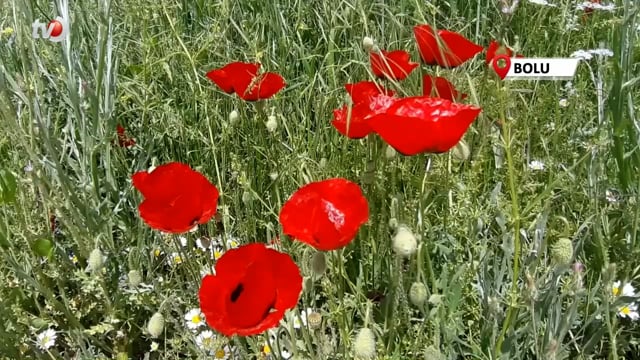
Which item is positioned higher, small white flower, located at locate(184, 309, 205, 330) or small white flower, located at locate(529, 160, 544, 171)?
small white flower, located at locate(529, 160, 544, 171)

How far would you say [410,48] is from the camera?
1884 mm

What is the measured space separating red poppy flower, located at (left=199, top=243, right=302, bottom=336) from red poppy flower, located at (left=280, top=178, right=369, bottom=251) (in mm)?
53

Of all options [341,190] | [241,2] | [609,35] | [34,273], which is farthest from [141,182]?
[609,35]

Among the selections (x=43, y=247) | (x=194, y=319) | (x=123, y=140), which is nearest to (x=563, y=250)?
(x=194, y=319)

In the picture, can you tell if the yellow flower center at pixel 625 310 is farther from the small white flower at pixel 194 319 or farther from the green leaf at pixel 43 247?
the green leaf at pixel 43 247

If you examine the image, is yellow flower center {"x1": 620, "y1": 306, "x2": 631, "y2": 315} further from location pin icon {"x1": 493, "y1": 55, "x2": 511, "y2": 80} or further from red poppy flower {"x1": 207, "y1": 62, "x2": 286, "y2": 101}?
red poppy flower {"x1": 207, "y1": 62, "x2": 286, "y2": 101}

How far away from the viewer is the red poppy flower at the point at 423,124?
859 mm

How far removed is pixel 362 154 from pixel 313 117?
44 cm

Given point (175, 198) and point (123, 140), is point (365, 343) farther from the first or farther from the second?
point (123, 140)

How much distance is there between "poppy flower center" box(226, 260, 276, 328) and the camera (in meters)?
0.87

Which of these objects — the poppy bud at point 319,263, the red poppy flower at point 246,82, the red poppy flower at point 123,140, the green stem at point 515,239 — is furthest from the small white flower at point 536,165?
the red poppy flower at point 123,140

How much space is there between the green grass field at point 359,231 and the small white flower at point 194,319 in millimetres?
38

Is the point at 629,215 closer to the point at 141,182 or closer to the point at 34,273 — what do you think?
the point at 141,182

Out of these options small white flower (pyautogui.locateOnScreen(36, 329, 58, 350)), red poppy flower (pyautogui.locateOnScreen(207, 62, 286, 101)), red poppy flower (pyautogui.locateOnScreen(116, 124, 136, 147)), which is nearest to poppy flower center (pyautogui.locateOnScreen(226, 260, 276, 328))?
red poppy flower (pyautogui.locateOnScreen(207, 62, 286, 101))
